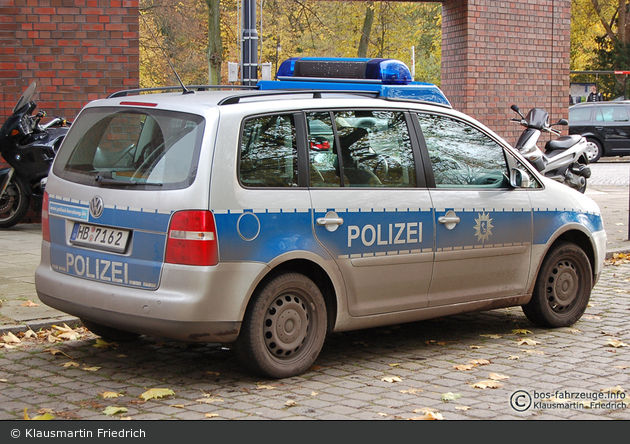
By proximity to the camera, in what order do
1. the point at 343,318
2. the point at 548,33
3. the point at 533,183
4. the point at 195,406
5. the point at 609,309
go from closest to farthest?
the point at 195,406, the point at 343,318, the point at 533,183, the point at 609,309, the point at 548,33

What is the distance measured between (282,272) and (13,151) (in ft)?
21.9

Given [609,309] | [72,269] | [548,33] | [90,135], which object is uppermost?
[548,33]

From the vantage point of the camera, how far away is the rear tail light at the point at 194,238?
469 centimetres

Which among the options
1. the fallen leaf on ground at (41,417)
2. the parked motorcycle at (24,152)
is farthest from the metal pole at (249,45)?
the fallen leaf on ground at (41,417)

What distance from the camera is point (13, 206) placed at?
10.9 meters

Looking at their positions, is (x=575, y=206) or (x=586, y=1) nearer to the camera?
(x=575, y=206)

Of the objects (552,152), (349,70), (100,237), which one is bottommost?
(100,237)

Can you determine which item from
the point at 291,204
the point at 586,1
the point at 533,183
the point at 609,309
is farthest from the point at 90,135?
the point at 586,1

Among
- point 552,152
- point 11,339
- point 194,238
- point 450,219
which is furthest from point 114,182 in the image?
point 552,152

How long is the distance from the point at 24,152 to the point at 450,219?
6673 millimetres

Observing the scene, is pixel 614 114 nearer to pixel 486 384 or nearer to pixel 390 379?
pixel 486 384

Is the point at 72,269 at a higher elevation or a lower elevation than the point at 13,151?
lower

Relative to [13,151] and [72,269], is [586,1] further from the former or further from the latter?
[72,269]

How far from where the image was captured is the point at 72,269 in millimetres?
5262
